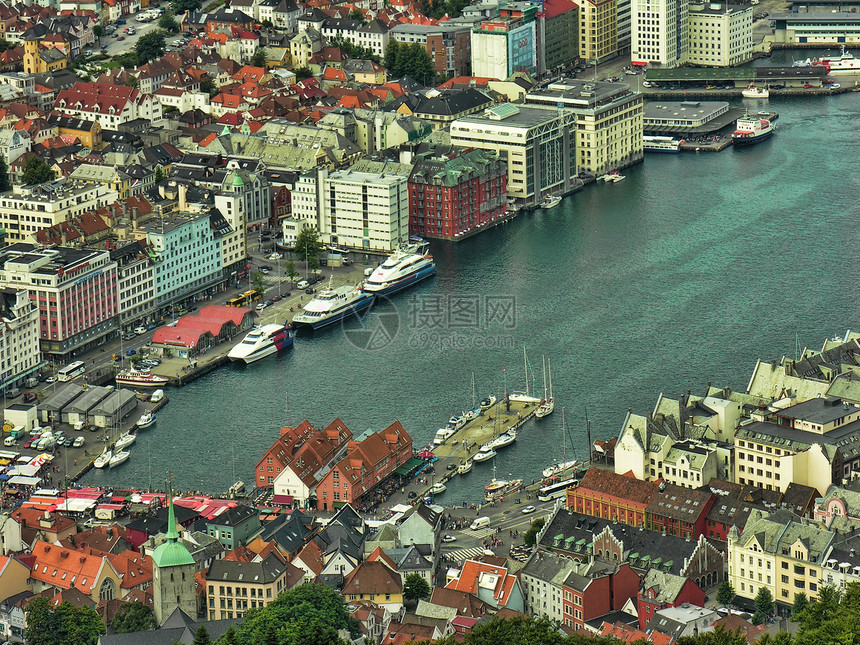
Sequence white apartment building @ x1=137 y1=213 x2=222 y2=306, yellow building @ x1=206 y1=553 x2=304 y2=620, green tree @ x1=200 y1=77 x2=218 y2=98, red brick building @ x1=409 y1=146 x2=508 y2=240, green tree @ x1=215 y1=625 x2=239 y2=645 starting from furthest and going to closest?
green tree @ x1=200 y1=77 x2=218 y2=98 < red brick building @ x1=409 y1=146 x2=508 y2=240 < white apartment building @ x1=137 y1=213 x2=222 y2=306 < yellow building @ x1=206 y1=553 x2=304 y2=620 < green tree @ x1=215 y1=625 x2=239 y2=645

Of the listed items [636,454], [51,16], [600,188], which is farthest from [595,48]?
[636,454]

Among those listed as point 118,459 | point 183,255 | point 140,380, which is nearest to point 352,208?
point 183,255

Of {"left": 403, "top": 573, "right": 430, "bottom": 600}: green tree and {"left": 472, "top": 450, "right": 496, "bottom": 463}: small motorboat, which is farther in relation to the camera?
{"left": 472, "top": 450, "right": 496, "bottom": 463}: small motorboat

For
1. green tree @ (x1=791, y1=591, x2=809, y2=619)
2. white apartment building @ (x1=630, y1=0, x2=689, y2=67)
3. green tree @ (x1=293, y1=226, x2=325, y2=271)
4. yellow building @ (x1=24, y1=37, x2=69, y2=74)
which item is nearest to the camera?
green tree @ (x1=791, y1=591, x2=809, y2=619)

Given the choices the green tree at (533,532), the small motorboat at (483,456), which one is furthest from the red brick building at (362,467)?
the green tree at (533,532)

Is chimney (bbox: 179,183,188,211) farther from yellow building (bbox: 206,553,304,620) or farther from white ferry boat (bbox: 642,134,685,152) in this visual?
yellow building (bbox: 206,553,304,620)

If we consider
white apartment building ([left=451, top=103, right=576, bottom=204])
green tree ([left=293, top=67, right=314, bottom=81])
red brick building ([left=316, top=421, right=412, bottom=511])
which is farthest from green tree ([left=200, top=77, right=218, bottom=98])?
red brick building ([left=316, top=421, right=412, bottom=511])

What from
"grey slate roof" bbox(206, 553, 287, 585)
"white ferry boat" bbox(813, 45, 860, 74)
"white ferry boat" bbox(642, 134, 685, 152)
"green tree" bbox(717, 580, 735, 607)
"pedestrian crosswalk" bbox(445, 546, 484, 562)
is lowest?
"green tree" bbox(717, 580, 735, 607)

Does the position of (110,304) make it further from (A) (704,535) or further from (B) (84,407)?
(A) (704,535)
